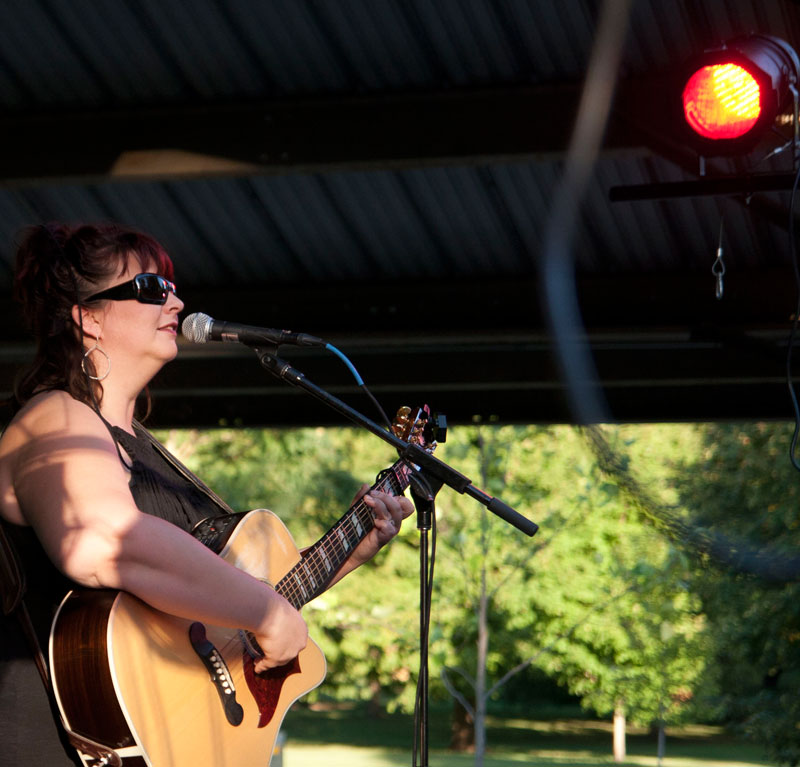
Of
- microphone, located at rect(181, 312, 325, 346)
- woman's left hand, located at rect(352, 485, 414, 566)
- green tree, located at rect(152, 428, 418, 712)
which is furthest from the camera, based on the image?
green tree, located at rect(152, 428, 418, 712)

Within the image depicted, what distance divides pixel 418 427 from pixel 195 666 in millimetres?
729

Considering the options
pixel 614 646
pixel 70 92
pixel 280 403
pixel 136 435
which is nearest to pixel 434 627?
pixel 614 646

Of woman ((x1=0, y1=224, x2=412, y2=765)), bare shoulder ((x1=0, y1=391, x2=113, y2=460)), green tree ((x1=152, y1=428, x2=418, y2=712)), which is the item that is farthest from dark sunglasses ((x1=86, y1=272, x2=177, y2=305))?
green tree ((x1=152, y1=428, x2=418, y2=712))

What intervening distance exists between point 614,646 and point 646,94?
13239mm

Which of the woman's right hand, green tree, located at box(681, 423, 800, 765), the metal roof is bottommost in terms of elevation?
the woman's right hand

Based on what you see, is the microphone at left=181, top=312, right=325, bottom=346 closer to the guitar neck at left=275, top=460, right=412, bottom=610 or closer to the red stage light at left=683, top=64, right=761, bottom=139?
the guitar neck at left=275, top=460, right=412, bottom=610

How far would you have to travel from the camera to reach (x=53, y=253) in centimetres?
236

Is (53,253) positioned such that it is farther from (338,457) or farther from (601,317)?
(338,457)

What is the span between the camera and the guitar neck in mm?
2676

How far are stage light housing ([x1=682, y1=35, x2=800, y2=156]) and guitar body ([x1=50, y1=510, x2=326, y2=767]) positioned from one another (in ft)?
5.52

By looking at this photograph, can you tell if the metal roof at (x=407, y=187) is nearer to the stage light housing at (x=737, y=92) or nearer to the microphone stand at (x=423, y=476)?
the stage light housing at (x=737, y=92)

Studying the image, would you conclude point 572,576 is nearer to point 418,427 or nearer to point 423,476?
point 418,427

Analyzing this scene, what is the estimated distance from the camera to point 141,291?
2.36 metres

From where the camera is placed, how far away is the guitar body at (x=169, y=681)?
6.76 ft
